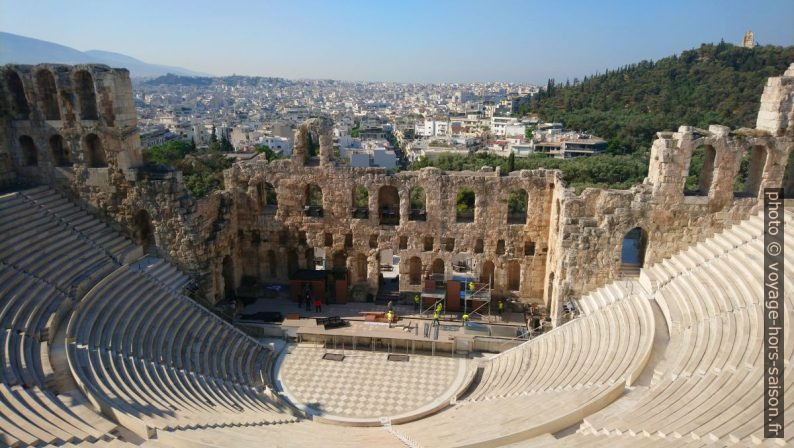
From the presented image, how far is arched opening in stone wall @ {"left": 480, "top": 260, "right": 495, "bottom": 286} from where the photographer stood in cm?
2394

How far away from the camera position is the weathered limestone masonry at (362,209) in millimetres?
19797

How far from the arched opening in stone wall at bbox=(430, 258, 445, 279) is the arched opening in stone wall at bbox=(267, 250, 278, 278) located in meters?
7.89

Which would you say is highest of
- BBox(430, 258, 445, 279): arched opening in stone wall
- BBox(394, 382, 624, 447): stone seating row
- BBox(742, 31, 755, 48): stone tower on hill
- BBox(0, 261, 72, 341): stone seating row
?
BBox(742, 31, 755, 48): stone tower on hill

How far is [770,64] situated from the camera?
241ft

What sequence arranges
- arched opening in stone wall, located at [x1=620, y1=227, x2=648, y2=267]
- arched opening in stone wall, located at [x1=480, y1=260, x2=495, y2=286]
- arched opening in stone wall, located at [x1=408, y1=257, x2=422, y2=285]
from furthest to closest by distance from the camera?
arched opening in stone wall, located at [x1=408, y1=257, x2=422, y2=285] < arched opening in stone wall, located at [x1=480, y1=260, x2=495, y2=286] < arched opening in stone wall, located at [x1=620, y1=227, x2=648, y2=267]

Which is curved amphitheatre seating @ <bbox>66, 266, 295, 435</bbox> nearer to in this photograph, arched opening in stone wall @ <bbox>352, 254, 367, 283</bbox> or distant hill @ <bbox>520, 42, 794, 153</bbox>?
arched opening in stone wall @ <bbox>352, 254, 367, 283</bbox>

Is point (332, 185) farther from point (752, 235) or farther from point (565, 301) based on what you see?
point (752, 235)

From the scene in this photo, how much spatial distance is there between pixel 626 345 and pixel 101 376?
1531 cm

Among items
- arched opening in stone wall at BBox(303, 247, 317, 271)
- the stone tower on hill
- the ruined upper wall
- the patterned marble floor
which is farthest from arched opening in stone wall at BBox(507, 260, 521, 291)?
the stone tower on hill

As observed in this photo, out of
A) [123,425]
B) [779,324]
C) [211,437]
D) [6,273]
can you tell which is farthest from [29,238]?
[779,324]

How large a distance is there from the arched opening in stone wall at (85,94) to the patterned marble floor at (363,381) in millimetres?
13350

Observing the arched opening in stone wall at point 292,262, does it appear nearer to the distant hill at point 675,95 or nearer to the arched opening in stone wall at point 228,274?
the arched opening in stone wall at point 228,274

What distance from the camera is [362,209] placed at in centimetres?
2469

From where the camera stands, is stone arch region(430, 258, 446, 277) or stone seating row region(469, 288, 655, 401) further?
stone arch region(430, 258, 446, 277)
